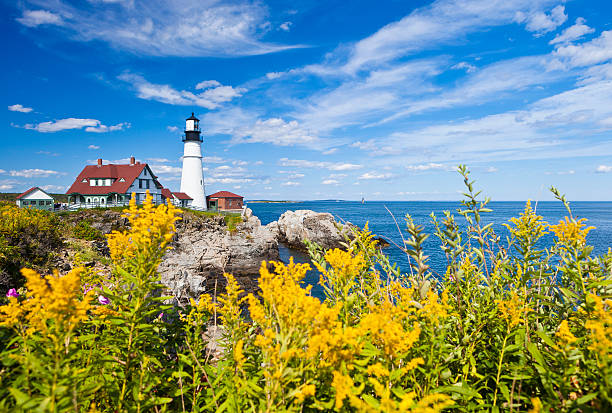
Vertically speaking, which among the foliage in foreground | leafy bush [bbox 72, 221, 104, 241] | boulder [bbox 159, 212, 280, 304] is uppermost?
the foliage in foreground

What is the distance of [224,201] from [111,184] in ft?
67.9

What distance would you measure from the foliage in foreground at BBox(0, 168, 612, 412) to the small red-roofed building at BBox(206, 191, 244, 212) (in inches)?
2351

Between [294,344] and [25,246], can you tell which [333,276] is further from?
[25,246]

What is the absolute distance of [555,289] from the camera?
273 centimetres

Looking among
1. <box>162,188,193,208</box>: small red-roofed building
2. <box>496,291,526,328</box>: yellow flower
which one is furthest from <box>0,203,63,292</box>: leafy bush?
<box>162,188,193,208</box>: small red-roofed building

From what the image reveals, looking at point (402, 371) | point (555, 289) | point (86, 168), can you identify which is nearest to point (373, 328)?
point (402, 371)

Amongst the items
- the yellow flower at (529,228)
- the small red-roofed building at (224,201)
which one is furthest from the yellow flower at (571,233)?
the small red-roofed building at (224,201)

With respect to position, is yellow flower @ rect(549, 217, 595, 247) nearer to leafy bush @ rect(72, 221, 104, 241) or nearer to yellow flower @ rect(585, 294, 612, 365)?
yellow flower @ rect(585, 294, 612, 365)

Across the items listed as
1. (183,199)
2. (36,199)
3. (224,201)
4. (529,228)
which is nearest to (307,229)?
(183,199)

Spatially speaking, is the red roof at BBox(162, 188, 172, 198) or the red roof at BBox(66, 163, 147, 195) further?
the red roof at BBox(162, 188, 172, 198)

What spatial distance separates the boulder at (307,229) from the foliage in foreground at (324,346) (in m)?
33.9

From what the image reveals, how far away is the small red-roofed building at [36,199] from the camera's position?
37656mm

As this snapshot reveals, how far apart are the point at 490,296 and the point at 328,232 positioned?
36.4m

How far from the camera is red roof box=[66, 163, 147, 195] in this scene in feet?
141
